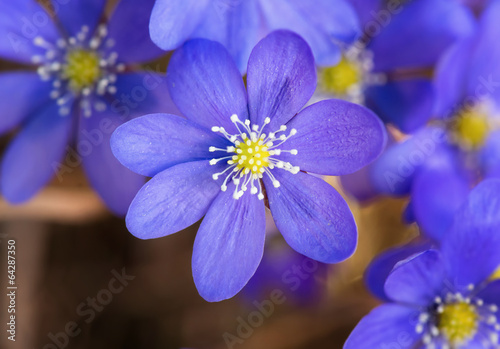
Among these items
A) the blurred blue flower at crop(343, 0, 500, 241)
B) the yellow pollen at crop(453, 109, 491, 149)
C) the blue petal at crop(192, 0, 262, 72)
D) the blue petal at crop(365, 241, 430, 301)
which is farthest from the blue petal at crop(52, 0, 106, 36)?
the yellow pollen at crop(453, 109, 491, 149)

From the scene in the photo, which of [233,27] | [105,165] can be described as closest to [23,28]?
[105,165]

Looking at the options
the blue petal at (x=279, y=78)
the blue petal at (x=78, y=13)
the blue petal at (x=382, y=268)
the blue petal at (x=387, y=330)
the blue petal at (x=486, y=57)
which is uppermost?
the blue petal at (x=78, y=13)

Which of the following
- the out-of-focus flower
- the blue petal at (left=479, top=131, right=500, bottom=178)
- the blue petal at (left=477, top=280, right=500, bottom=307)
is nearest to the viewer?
the blue petal at (left=477, top=280, right=500, bottom=307)

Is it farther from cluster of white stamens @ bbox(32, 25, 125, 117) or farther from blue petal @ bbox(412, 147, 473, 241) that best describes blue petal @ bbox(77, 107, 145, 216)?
blue petal @ bbox(412, 147, 473, 241)

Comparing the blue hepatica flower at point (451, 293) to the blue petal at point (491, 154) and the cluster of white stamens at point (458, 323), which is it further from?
the blue petal at point (491, 154)

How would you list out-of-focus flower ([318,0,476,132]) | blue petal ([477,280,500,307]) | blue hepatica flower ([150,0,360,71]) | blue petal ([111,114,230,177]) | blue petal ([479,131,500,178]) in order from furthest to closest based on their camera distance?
blue petal ([479,131,500,178]) → out-of-focus flower ([318,0,476,132]) → blue petal ([477,280,500,307]) → blue hepatica flower ([150,0,360,71]) → blue petal ([111,114,230,177])

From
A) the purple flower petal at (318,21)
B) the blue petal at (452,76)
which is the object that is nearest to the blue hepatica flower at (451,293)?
the blue petal at (452,76)
